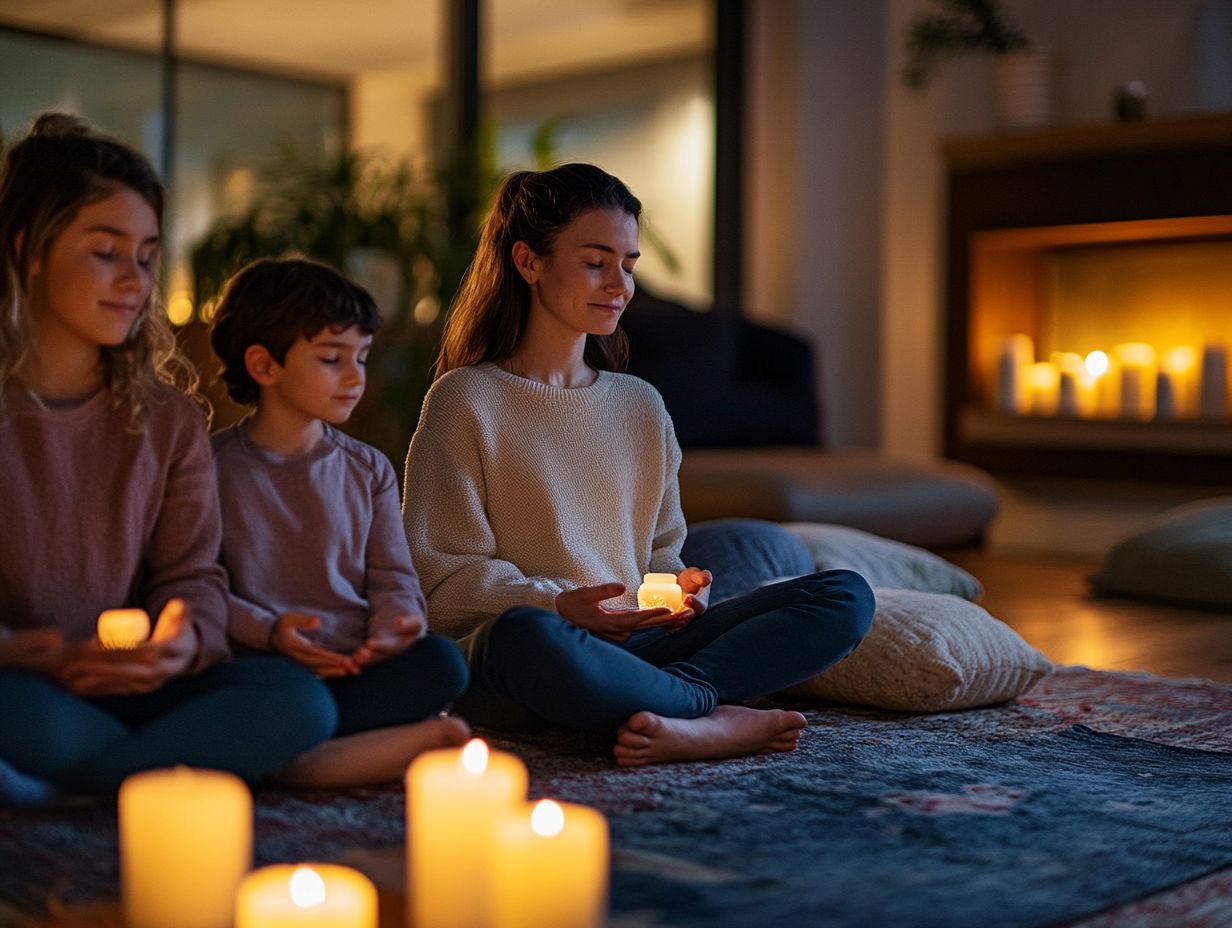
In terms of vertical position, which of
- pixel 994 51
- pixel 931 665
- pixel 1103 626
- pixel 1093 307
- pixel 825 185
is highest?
pixel 994 51

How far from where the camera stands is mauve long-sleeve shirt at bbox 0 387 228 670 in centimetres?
160

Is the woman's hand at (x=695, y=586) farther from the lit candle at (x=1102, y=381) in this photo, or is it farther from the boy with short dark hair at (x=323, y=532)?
the lit candle at (x=1102, y=381)

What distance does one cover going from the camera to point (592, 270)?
6.59ft

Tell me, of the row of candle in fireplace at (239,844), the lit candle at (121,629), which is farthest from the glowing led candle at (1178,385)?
the row of candle in fireplace at (239,844)

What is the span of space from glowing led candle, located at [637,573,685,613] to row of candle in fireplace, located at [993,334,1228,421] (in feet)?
9.90

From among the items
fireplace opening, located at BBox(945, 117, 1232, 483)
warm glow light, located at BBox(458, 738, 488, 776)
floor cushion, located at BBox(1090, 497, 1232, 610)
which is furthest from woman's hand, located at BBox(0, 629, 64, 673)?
fireplace opening, located at BBox(945, 117, 1232, 483)

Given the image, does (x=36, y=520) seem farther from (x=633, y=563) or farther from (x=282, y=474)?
(x=633, y=563)

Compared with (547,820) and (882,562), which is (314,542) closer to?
(547,820)

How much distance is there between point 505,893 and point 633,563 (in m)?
1.05

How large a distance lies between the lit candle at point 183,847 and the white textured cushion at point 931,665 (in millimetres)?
1222

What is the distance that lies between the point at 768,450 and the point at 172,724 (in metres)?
3.03

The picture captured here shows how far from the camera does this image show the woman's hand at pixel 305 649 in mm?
1622

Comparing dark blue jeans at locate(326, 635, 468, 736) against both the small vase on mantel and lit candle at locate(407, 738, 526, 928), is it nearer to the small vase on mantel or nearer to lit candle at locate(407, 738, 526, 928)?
lit candle at locate(407, 738, 526, 928)

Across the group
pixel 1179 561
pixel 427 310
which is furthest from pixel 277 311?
pixel 427 310
